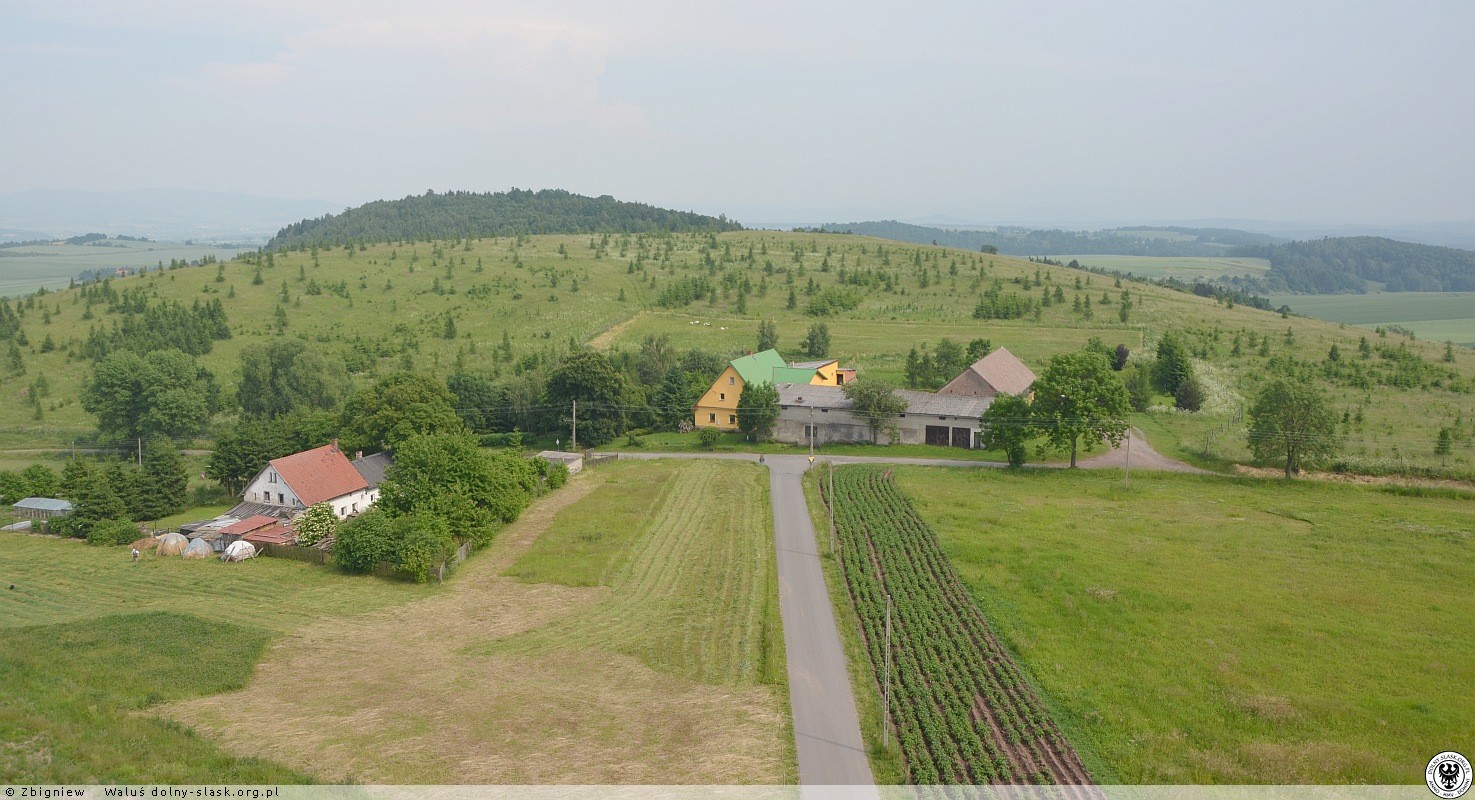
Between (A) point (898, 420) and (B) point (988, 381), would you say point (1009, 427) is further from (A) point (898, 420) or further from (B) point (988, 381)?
(B) point (988, 381)

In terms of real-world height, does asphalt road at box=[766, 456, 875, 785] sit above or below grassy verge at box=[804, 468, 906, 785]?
below

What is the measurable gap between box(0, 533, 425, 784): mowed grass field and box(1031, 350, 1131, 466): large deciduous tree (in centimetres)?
3107

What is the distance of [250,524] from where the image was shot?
39375 mm

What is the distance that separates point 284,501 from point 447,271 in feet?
213

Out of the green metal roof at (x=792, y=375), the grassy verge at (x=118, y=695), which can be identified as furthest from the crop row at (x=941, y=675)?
the green metal roof at (x=792, y=375)

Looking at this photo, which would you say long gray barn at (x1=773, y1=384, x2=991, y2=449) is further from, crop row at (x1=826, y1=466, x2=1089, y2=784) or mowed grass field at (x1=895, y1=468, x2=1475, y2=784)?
crop row at (x1=826, y1=466, x2=1089, y2=784)

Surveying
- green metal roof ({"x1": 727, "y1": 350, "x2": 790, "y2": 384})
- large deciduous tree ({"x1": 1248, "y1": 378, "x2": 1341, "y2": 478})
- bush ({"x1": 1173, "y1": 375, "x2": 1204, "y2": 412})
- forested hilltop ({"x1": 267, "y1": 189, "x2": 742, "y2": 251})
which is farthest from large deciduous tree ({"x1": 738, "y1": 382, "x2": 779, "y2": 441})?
forested hilltop ({"x1": 267, "y1": 189, "x2": 742, "y2": 251})

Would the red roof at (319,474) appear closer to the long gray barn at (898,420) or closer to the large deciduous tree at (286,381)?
the large deciduous tree at (286,381)

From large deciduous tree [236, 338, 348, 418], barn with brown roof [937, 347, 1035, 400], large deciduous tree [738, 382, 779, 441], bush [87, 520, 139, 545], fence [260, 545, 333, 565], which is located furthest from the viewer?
large deciduous tree [236, 338, 348, 418]

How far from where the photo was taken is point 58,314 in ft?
276

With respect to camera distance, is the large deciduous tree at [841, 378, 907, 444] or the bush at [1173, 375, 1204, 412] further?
the bush at [1173, 375, 1204, 412]

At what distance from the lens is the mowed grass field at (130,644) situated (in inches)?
718

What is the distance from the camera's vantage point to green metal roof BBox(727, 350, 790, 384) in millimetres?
57375

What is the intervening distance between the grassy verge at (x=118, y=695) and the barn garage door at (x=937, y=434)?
36594 mm
